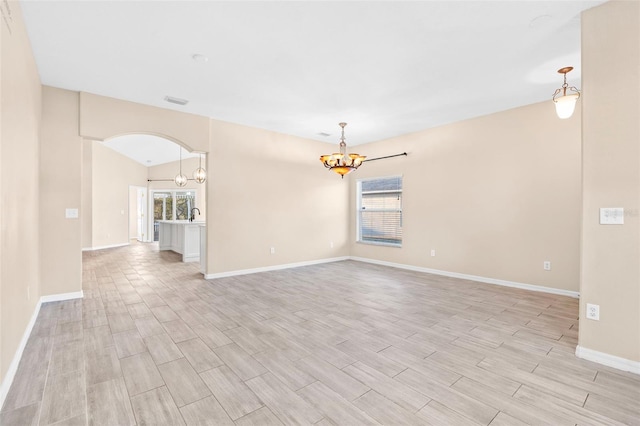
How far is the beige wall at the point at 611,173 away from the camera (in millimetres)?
2152

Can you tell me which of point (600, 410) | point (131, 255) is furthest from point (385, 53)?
point (131, 255)

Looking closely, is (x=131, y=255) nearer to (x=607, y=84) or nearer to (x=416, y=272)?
(x=416, y=272)

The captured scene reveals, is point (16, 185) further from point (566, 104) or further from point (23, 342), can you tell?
point (566, 104)

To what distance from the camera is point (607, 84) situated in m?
2.28

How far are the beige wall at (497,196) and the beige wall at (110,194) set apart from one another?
9.25m

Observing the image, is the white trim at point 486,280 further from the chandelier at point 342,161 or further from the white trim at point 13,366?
the white trim at point 13,366

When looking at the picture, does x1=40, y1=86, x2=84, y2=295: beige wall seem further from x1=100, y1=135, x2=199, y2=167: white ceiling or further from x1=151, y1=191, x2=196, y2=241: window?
x1=151, y1=191, x2=196, y2=241: window

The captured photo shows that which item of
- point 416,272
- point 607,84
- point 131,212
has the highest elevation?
point 607,84

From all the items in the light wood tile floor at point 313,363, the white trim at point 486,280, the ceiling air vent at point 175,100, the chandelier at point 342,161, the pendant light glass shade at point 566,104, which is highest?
the ceiling air vent at point 175,100

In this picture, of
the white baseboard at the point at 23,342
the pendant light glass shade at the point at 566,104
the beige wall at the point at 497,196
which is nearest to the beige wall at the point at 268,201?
the beige wall at the point at 497,196

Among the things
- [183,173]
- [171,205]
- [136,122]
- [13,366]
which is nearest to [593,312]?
[13,366]

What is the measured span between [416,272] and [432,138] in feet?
8.81

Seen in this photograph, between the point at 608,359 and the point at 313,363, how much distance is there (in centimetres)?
233

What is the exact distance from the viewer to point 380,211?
22.1ft
